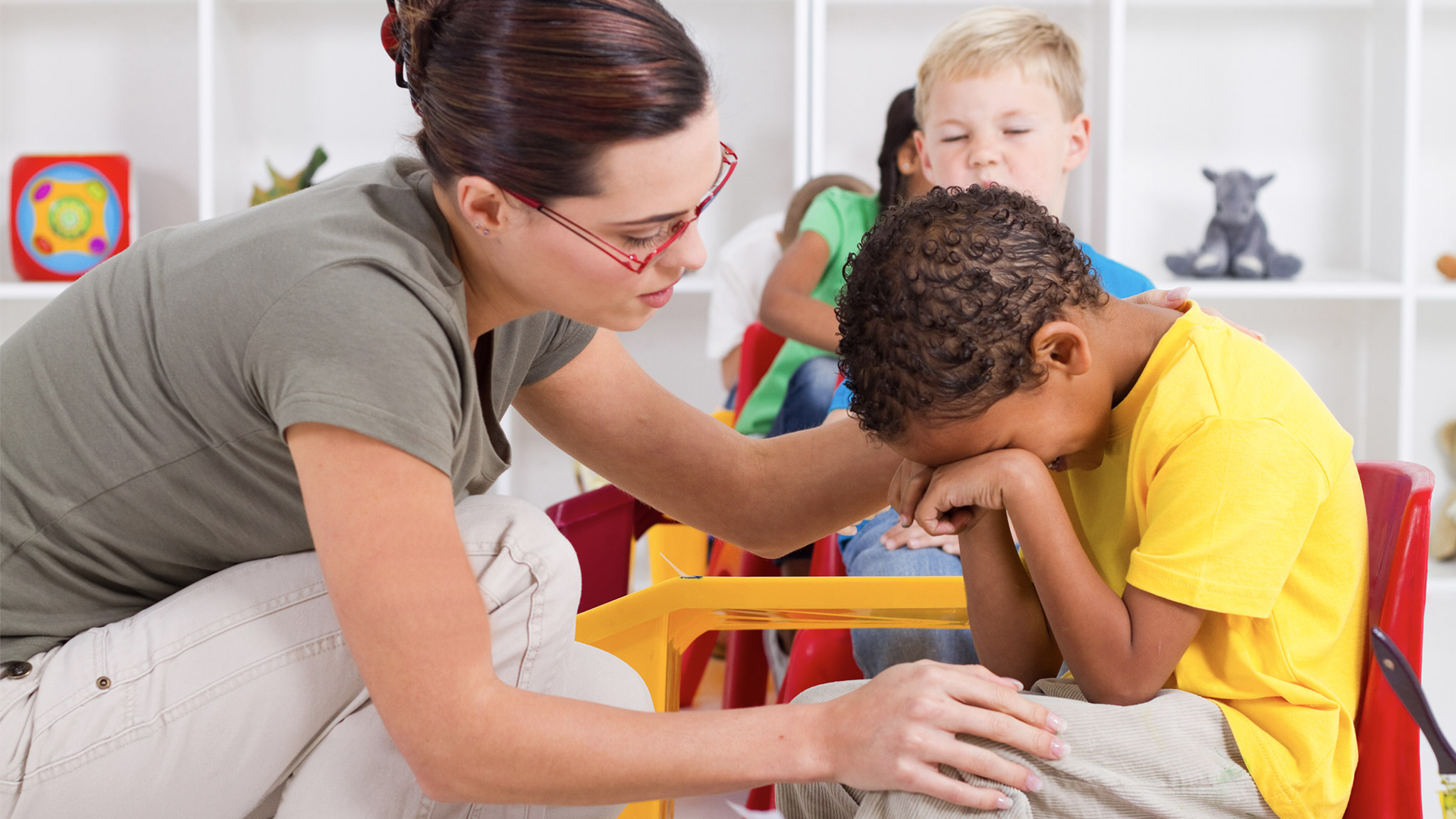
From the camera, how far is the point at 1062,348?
837 mm

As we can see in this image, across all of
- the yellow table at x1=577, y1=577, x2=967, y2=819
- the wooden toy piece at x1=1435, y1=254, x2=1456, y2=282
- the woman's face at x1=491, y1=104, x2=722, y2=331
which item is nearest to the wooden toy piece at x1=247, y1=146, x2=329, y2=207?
the yellow table at x1=577, y1=577, x2=967, y2=819

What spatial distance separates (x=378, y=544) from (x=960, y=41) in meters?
1.38

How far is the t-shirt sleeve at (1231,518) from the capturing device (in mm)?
770

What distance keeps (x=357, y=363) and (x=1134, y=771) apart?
22.5 inches

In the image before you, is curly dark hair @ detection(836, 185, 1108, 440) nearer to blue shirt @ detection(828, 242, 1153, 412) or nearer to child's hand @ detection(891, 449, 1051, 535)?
child's hand @ detection(891, 449, 1051, 535)

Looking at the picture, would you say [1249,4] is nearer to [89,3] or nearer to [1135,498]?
[1135,498]

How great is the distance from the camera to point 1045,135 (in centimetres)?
175

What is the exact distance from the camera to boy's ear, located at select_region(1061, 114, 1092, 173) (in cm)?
184

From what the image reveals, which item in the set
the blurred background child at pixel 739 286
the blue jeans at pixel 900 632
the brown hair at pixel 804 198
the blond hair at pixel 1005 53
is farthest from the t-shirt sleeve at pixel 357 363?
the blurred background child at pixel 739 286

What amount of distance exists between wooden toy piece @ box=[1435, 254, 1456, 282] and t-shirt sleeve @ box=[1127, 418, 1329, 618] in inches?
75.3

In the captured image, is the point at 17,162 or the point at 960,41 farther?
the point at 17,162

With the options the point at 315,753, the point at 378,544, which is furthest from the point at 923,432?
the point at 315,753

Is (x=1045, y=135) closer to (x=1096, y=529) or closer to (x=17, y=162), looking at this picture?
(x=1096, y=529)

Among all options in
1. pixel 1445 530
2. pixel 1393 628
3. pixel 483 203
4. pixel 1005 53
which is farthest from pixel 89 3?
pixel 1445 530
